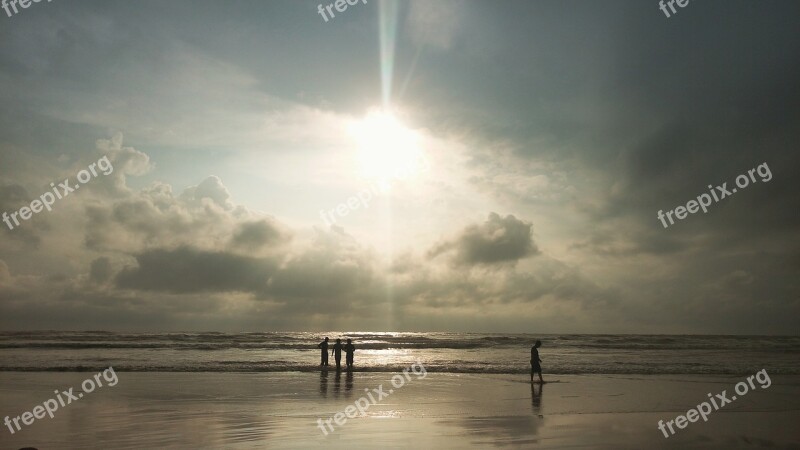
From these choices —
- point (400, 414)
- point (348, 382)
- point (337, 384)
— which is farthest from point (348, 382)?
point (400, 414)

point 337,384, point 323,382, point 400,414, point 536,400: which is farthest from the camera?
point 323,382

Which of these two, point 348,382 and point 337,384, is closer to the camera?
point 337,384

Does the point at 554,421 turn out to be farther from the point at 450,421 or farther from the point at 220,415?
the point at 220,415

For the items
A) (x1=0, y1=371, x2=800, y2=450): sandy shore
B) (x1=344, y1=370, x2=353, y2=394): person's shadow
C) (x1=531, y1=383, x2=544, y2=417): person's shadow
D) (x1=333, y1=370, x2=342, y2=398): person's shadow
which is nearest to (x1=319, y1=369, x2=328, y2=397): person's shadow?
(x1=0, y1=371, x2=800, y2=450): sandy shore

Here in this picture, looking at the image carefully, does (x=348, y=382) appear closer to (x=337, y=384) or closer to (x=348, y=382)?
(x=348, y=382)

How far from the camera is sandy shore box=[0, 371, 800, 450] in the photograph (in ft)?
43.5

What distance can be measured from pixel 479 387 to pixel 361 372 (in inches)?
384

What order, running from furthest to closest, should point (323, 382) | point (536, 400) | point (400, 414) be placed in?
point (323, 382)
point (536, 400)
point (400, 414)

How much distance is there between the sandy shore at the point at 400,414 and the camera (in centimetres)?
1325

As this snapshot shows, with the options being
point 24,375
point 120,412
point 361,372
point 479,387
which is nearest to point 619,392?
point 479,387

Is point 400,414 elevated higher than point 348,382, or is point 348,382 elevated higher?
point 348,382

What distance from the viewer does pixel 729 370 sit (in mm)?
34344

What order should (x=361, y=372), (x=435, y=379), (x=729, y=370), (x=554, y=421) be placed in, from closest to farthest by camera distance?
(x=554, y=421)
(x=435, y=379)
(x=361, y=372)
(x=729, y=370)

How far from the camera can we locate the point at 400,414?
55.3 feet
